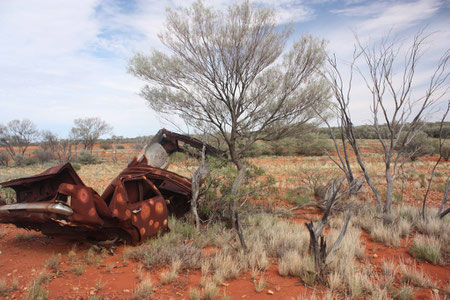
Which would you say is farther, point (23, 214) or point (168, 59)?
point (168, 59)

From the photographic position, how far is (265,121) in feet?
30.2

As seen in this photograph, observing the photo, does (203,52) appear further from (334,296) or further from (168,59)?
(334,296)

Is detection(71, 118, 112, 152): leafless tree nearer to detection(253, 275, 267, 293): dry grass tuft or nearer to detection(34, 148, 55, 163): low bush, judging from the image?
detection(34, 148, 55, 163): low bush

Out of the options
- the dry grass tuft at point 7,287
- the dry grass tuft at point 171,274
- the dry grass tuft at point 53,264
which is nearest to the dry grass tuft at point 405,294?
the dry grass tuft at point 171,274

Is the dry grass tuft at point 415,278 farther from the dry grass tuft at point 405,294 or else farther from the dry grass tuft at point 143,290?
the dry grass tuft at point 143,290

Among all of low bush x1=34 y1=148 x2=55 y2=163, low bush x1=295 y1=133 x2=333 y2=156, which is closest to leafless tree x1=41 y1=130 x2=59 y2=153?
low bush x1=34 y1=148 x2=55 y2=163

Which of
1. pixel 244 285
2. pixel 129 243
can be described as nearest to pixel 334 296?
pixel 244 285

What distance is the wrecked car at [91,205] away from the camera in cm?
355

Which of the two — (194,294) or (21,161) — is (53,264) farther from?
(21,161)

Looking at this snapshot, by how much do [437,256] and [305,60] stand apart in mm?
6408

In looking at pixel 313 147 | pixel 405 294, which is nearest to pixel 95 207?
pixel 405 294

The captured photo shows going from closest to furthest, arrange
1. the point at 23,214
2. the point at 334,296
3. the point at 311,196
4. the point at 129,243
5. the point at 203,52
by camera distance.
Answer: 1. the point at 334,296
2. the point at 23,214
3. the point at 129,243
4. the point at 203,52
5. the point at 311,196

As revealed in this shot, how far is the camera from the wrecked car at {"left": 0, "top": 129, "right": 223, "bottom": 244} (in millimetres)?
3555

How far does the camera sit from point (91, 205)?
380cm
